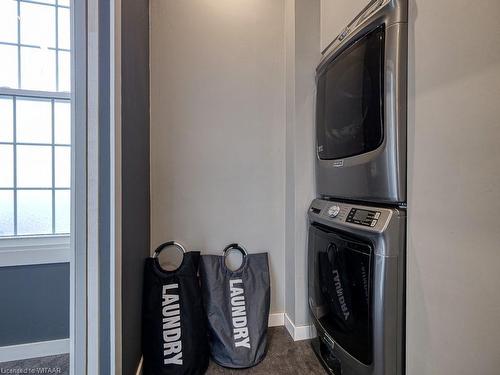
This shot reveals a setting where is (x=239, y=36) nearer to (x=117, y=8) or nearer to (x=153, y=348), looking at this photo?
(x=117, y=8)

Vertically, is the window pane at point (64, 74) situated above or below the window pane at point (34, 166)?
above

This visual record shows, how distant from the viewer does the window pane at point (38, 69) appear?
123 centimetres

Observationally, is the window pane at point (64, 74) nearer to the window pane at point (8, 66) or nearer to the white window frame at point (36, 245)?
the white window frame at point (36, 245)

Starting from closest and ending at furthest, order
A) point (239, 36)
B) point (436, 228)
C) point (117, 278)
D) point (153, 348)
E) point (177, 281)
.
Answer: point (436, 228) < point (117, 278) < point (153, 348) < point (177, 281) < point (239, 36)

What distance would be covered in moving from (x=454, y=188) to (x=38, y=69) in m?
1.89

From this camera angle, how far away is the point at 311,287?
1499mm

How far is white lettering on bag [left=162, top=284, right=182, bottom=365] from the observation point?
129 centimetres

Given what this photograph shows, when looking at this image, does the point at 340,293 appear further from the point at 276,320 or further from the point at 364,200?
the point at 276,320

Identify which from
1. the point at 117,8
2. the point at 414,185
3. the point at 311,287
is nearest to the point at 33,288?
the point at 117,8

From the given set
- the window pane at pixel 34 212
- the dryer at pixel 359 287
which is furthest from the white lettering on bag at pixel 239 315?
the window pane at pixel 34 212

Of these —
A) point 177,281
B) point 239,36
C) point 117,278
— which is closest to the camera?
point 117,278

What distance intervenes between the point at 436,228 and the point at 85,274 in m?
1.23

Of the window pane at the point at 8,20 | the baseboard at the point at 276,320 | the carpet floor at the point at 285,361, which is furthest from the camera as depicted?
the baseboard at the point at 276,320

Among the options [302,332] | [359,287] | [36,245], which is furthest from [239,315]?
[36,245]
